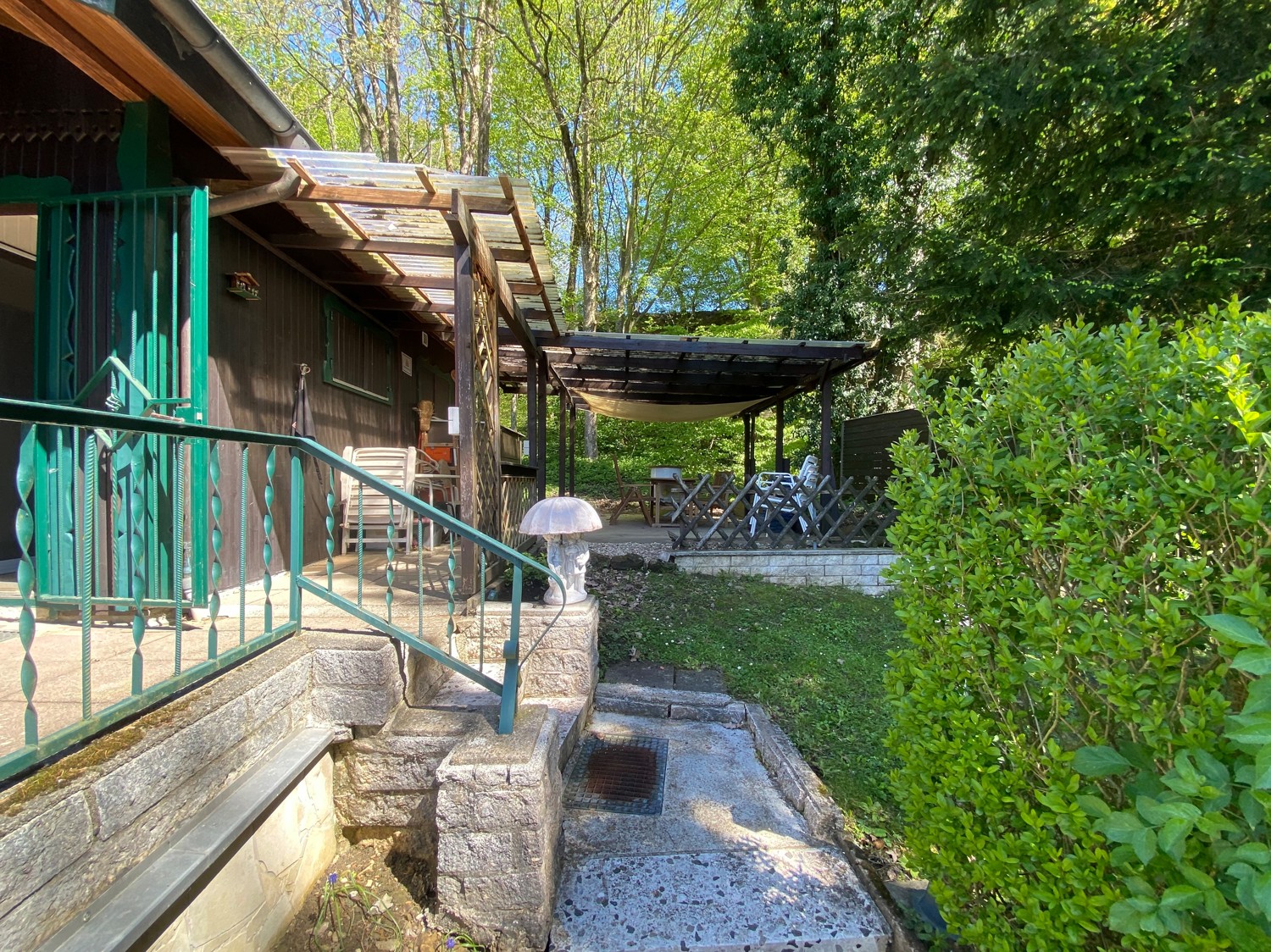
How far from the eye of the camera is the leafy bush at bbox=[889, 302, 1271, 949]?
97 centimetres

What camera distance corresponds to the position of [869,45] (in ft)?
31.5

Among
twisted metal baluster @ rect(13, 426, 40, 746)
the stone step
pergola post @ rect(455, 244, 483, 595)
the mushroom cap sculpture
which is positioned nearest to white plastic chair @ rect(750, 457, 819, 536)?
the mushroom cap sculpture

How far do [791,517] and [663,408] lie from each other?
3687 mm

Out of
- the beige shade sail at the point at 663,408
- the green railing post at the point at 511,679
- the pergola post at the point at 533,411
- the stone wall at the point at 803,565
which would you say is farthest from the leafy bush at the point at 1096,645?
the beige shade sail at the point at 663,408

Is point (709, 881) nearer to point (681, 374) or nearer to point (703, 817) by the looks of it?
point (703, 817)

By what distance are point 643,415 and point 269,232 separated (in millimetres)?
7421

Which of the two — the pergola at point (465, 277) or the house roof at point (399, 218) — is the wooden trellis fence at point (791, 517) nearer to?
the pergola at point (465, 277)

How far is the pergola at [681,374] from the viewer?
21.7ft

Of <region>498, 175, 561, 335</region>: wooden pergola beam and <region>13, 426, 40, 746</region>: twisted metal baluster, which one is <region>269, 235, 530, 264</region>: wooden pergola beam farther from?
<region>13, 426, 40, 746</region>: twisted metal baluster

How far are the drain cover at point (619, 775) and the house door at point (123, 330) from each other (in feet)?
6.57

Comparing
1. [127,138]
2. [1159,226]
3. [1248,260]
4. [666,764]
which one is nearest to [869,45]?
[1159,226]

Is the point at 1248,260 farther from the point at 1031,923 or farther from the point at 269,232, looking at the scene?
the point at 269,232

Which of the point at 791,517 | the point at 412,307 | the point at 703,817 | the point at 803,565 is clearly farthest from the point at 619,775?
the point at 791,517

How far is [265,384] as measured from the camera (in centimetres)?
390
